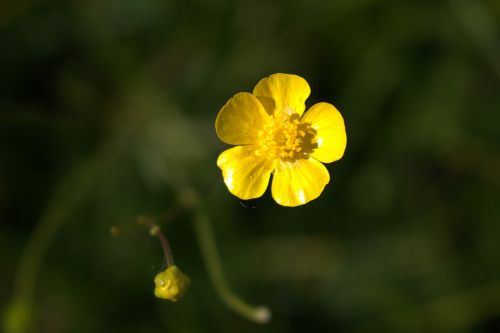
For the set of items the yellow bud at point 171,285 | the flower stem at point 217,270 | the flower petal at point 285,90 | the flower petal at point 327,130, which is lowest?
the yellow bud at point 171,285

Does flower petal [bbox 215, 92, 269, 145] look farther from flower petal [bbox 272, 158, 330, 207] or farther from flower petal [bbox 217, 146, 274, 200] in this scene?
flower petal [bbox 272, 158, 330, 207]

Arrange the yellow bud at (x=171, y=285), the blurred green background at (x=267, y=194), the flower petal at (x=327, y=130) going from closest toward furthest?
the yellow bud at (x=171, y=285), the flower petal at (x=327, y=130), the blurred green background at (x=267, y=194)

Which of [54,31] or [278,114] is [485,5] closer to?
[278,114]

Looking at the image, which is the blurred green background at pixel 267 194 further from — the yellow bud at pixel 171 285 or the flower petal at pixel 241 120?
the yellow bud at pixel 171 285

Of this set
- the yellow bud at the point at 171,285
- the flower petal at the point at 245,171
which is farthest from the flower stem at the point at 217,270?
the yellow bud at the point at 171,285

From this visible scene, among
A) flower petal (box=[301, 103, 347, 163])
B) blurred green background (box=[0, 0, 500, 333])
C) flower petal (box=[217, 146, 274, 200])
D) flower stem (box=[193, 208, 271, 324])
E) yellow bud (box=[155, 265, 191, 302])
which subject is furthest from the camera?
blurred green background (box=[0, 0, 500, 333])

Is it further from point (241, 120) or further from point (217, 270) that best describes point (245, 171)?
point (217, 270)

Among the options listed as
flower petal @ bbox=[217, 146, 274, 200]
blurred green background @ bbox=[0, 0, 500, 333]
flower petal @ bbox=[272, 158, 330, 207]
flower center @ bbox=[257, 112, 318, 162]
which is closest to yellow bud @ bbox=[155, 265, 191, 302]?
flower petal @ bbox=[217, 146, 274, 200]
